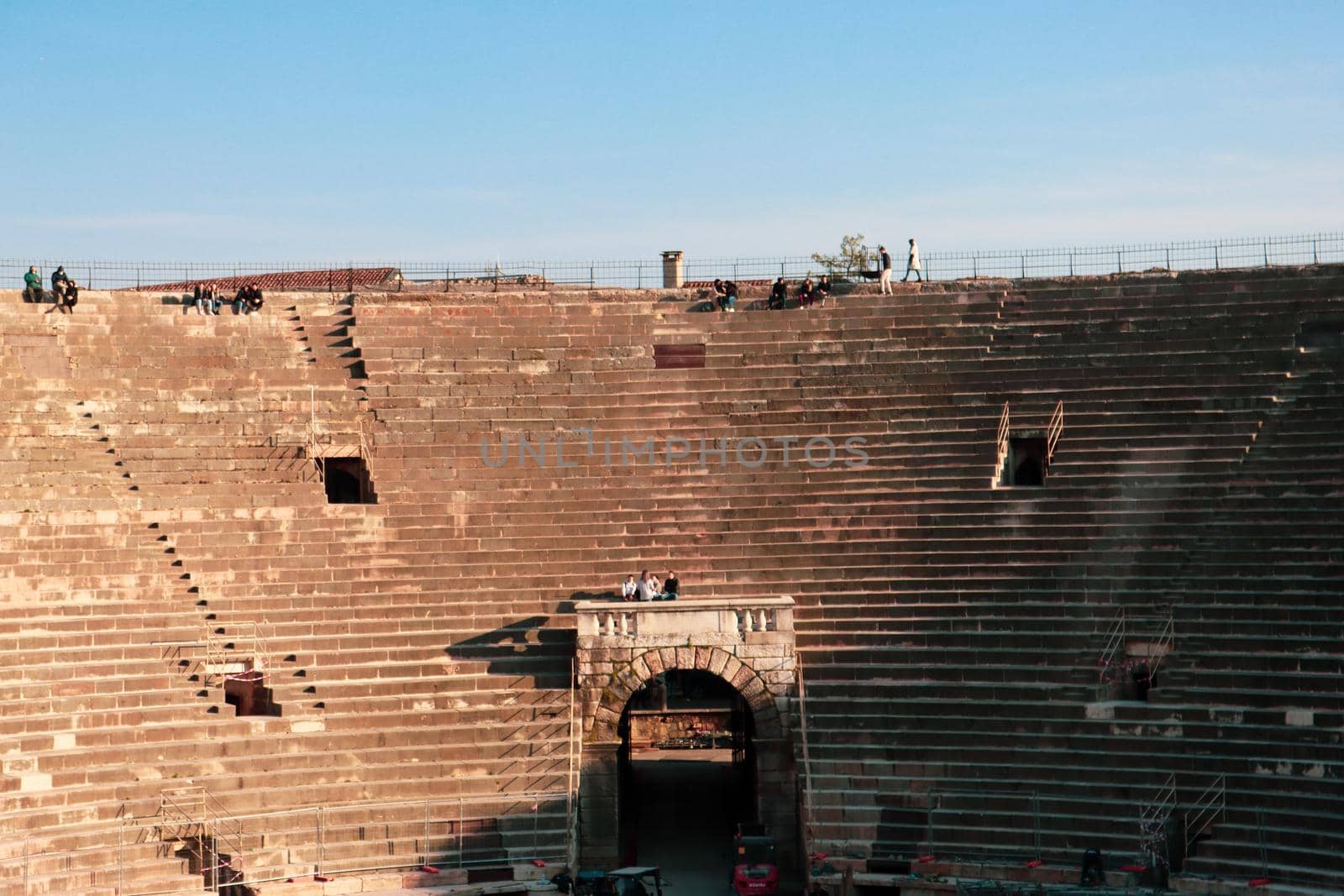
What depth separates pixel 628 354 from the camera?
3541 cm

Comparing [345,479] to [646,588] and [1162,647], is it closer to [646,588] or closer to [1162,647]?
[646,588]

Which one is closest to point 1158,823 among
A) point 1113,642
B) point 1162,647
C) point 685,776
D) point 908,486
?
point 1162,647

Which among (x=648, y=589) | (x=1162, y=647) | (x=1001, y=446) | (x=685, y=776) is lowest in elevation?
(x=685, y=776)

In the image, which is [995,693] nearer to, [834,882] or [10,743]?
[834,882]

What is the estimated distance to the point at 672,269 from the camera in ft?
131

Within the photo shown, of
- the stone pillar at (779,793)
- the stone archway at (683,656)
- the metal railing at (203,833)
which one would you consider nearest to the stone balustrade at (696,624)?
the stone archway at (683,656)

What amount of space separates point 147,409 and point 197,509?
2.96m

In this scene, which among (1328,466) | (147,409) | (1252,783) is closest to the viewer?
(1252,783)

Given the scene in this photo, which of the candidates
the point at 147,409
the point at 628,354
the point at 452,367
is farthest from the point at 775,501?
the point at 147,409

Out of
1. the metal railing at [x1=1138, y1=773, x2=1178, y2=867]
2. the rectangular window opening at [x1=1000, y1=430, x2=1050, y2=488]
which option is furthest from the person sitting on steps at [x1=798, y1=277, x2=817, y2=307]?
the metal railing at [x1=1138, y1=773, x2=1178, y2=867]

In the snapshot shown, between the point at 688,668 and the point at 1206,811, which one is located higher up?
the point at 688,668

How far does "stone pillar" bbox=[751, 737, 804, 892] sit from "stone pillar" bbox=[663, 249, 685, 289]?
13872mm

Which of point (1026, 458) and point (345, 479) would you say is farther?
point (345, 479)

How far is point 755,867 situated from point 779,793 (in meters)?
2.15
